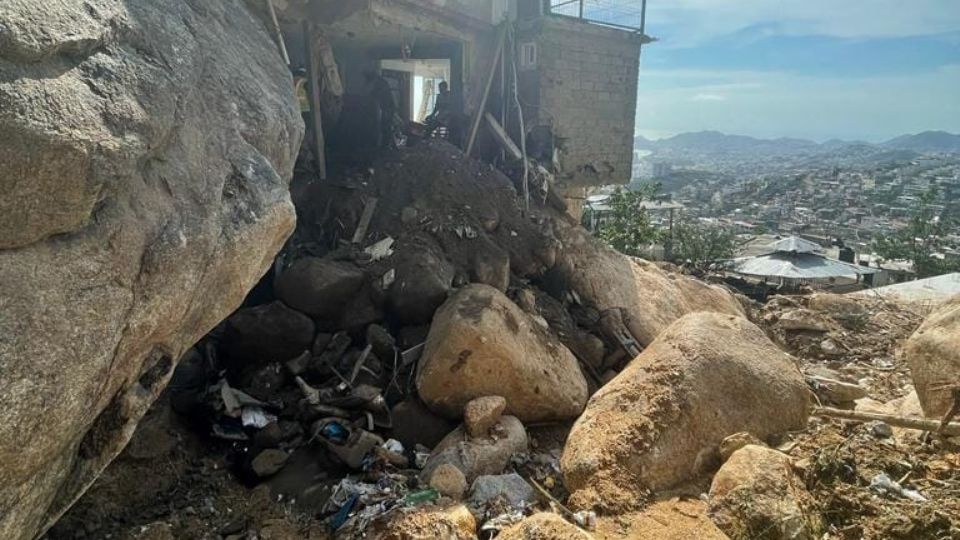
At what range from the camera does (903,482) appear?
3.65m

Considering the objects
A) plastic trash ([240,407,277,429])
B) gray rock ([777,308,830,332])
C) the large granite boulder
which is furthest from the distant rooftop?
the large granite boulder

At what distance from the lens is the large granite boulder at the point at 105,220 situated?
8.18 ft

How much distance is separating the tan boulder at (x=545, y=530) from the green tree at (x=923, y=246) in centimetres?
2489

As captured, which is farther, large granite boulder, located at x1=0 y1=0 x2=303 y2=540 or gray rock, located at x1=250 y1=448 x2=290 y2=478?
gray rock, located at x1=250 y1=448 x2=290 y2=478

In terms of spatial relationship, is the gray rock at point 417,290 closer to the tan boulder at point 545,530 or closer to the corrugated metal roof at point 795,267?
the tan boulder at point 545,530

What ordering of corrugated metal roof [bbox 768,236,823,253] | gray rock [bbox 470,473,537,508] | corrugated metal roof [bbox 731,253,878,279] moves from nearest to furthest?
gray rock [bbox 470,473,537,508]
corrugated metal roof [bbox 731,253,878,279]
corrugated metal roof [bbox 768,236,823,253]

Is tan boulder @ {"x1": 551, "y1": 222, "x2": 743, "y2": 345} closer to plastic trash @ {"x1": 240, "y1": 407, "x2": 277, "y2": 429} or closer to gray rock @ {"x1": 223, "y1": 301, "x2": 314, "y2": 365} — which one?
gray rock @ {"x1": 223, "y1": 301, "x2": 314, "y2": 365}

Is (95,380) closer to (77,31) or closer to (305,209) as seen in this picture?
(77,31)

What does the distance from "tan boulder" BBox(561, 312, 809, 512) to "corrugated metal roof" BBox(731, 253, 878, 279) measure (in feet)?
34.2

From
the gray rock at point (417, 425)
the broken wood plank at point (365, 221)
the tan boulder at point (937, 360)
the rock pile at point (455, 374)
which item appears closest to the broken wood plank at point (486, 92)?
the rock pile at point (455, 374)

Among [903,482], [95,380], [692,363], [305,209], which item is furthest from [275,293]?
[903,482]

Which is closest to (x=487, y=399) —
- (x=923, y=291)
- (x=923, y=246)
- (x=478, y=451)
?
(x=478, y=451)

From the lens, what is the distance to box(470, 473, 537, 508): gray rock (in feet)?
13.8

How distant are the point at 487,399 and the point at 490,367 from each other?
0.36m
